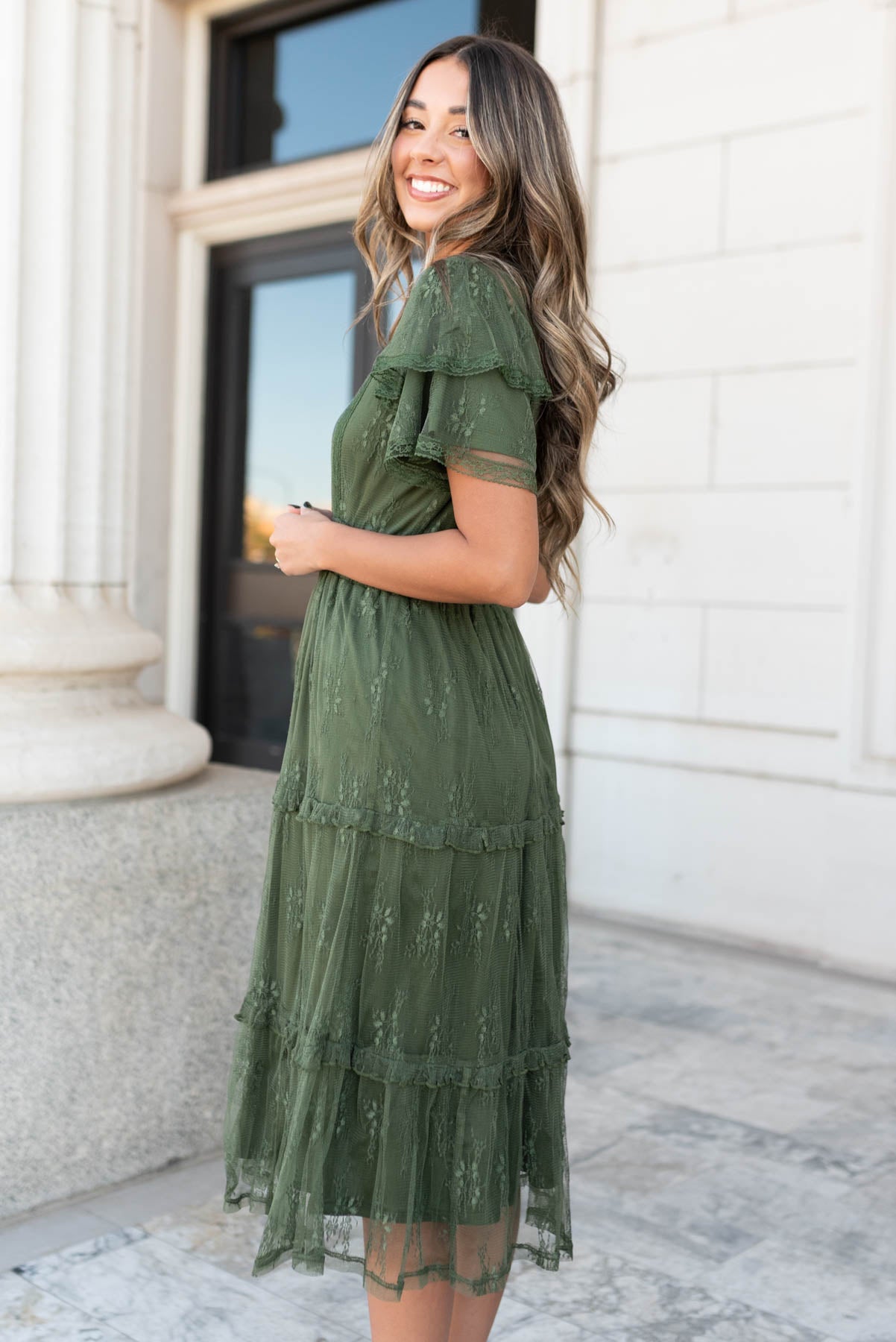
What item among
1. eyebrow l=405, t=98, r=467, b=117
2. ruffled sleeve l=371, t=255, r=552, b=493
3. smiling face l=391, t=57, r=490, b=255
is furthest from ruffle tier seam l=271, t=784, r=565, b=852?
eyebrow l=405, t=98, r=467, b=117

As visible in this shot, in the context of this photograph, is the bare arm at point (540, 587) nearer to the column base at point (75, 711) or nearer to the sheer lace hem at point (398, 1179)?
the sheer lace hem at point (398, 1179)

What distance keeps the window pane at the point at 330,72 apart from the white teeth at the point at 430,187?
4.91m

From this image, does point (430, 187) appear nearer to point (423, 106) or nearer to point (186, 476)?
point (423, 106)

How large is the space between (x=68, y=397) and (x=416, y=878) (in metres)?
1.69

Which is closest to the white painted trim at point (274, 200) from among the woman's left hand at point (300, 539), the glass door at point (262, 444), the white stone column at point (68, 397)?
the glass door at point (262, 444)

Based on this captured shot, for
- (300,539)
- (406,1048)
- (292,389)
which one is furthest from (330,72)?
(406,1048)

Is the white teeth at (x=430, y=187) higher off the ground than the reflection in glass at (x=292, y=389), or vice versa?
the reflection in glass at (x=292, y=389)

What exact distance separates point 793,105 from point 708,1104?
11.6 feet

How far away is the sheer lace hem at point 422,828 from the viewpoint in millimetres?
1645

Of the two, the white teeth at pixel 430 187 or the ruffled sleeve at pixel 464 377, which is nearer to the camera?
the ruffled sleeve at pixel 464 377

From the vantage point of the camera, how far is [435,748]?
1.66 meters

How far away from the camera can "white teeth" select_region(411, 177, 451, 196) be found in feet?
5.64

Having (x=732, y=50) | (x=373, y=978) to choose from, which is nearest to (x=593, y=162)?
(x=732, y=50)

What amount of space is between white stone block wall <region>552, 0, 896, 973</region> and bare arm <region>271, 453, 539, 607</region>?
3.30 meters
